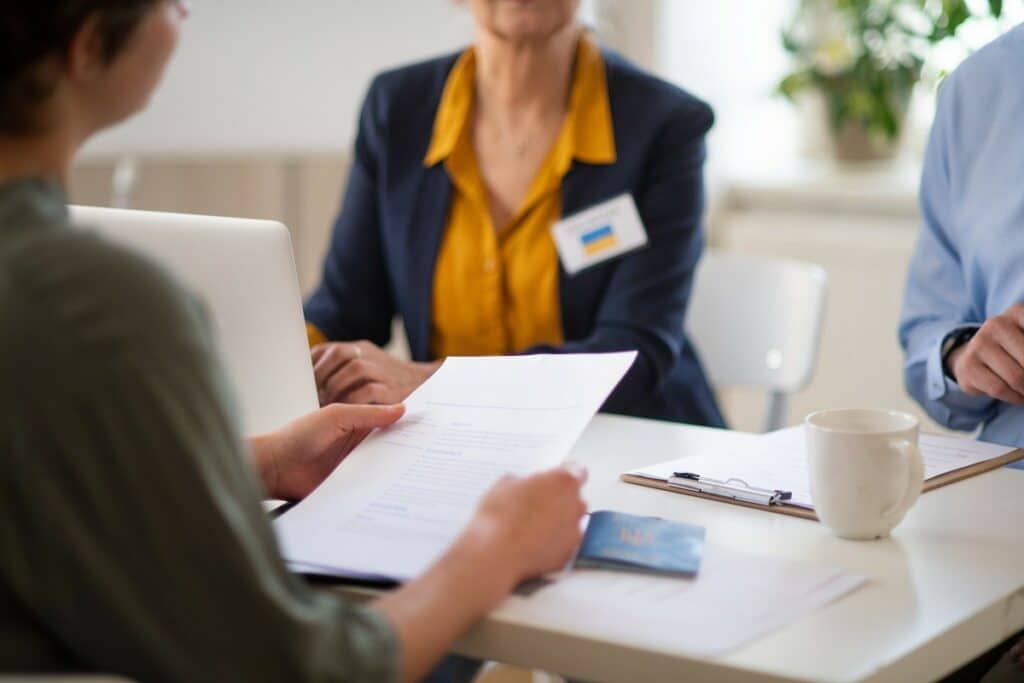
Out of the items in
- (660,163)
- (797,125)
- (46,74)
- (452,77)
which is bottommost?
(797,125)

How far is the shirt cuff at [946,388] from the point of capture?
65.4 inches

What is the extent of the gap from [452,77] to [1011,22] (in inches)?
35.1

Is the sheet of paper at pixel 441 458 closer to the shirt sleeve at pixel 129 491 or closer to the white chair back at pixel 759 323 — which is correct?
the shirt sleeve at pixel 129 491

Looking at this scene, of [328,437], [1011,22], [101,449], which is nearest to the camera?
[101,449]

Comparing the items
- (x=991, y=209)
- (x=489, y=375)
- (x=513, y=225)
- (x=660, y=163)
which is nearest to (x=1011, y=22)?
(x=991, y=209)

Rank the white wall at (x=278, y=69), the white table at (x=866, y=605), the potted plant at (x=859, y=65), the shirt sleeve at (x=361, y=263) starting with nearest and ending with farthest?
the white table at (x=866, y=605) < the shirt sleeve at (x=361, y=263) < the potted plant at (x=859, y=65) < the white wall at (x=278, y=69)

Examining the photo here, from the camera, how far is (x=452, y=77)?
7.33 feet

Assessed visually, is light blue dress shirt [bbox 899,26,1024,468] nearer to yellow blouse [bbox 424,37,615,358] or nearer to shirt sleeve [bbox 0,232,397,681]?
yellow blouse [bbox 424,37,615,358]

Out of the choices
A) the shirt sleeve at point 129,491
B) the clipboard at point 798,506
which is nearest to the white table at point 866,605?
the clipboard at point 798,506

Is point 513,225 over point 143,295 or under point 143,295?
under

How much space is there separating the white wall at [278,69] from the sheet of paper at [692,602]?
2.67 meters

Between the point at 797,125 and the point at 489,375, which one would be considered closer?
the point at 489,375

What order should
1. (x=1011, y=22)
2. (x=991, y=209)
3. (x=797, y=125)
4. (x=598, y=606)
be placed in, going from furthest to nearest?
(x=797, y=125) < (x=1011, y=22) < (x=991, y=209) < (x=598, y=606)

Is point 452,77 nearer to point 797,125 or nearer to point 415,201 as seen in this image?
point 415,201
